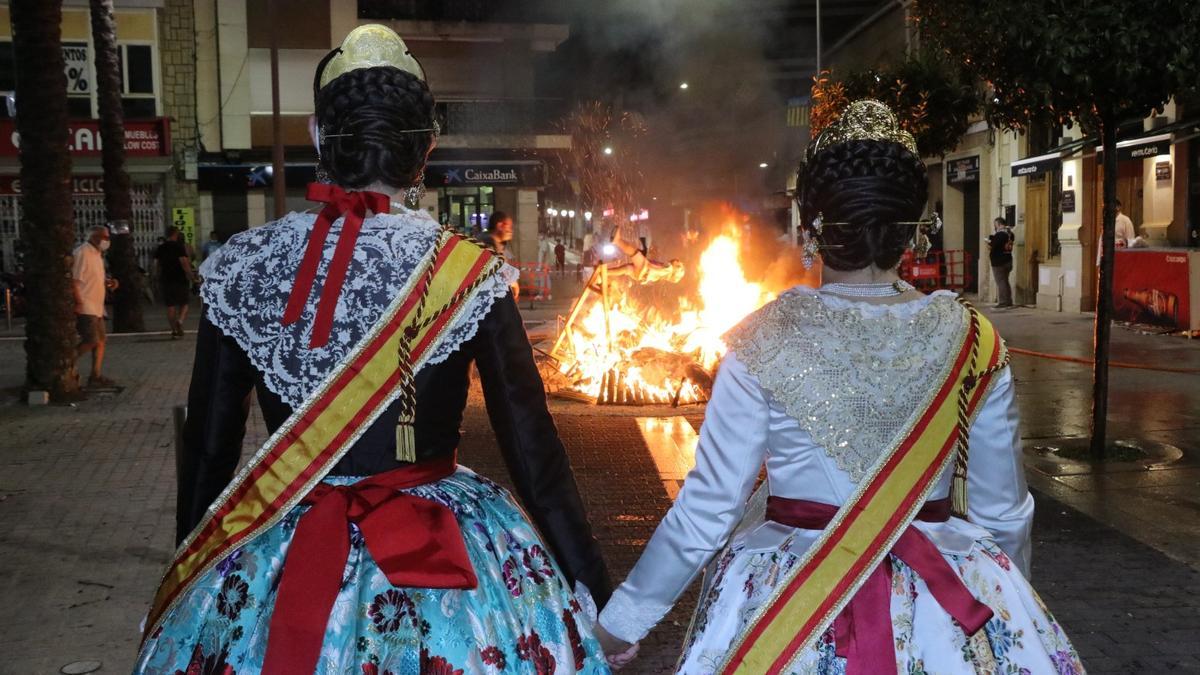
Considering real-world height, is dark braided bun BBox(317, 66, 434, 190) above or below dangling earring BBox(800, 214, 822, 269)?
above

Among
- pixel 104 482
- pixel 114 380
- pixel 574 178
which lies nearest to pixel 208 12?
pixel 574 178

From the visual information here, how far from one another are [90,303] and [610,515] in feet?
25.3

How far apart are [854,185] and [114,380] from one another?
40.9 ft

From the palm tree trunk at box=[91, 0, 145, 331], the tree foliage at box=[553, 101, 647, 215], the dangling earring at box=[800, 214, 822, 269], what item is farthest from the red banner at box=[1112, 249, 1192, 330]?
the tree foliage at box=[553, 101, 647, 215]

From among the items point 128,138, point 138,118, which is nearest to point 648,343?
point 128,138

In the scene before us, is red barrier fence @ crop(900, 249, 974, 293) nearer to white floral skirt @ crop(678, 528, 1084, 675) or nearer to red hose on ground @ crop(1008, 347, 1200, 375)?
red hose on ground @ crop(1008, 347, 1200, 375)

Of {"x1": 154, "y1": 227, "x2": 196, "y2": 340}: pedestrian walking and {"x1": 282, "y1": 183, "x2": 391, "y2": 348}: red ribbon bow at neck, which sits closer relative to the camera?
{"x1": 282, "y1": 183, "x2": 391, "y2": 348}: red ribbon bow at neck

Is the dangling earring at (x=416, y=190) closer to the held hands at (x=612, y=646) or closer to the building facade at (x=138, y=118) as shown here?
the held hands at (x=612, y=646)

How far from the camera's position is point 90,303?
1217cm

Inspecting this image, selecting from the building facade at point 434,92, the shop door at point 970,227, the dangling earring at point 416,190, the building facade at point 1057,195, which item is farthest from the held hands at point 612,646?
the building facade at point 434,92

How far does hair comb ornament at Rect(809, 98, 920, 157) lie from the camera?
2512 mm

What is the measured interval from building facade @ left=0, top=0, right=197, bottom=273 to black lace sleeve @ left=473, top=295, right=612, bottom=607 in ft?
92.0

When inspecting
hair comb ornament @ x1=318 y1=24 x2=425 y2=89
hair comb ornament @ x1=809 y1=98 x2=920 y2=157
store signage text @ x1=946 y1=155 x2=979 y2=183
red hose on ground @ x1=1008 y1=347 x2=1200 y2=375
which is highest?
store signage text @ x1=946 y1=155 x2=979 y2=183

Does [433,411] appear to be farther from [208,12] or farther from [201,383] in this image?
[208,12]
